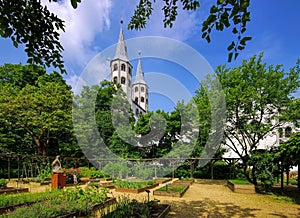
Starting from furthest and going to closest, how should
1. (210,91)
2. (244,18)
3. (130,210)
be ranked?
(210,91) → (130,210) → (244,18)

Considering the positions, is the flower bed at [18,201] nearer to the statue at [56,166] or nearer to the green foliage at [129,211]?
the green foliage at [129,211]

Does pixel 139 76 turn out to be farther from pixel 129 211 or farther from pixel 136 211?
pixel 129 211

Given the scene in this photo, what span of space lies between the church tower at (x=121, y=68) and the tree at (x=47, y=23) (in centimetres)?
4304

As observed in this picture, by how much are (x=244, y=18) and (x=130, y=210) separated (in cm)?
434

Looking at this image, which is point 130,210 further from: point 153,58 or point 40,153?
point 40,153

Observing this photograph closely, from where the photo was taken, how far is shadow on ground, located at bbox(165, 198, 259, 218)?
5795mm

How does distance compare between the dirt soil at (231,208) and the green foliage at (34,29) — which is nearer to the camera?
the green foliage at (34,29)

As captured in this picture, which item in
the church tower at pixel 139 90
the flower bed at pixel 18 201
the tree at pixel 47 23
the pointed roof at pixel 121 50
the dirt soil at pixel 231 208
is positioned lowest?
the dirt soil at pixel 231 208

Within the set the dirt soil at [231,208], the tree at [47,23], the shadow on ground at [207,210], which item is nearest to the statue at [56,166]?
the dirt soil at [231,208]

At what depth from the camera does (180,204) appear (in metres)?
7.09

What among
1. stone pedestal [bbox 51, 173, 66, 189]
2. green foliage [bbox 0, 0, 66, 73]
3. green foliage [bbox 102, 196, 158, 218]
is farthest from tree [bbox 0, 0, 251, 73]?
stone pedestal [bbox 51, 173, 66, 189]

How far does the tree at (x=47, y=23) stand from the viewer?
1.92m

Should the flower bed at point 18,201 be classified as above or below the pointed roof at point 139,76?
below

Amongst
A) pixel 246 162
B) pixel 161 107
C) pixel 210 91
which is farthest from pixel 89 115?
pixel 246 162
